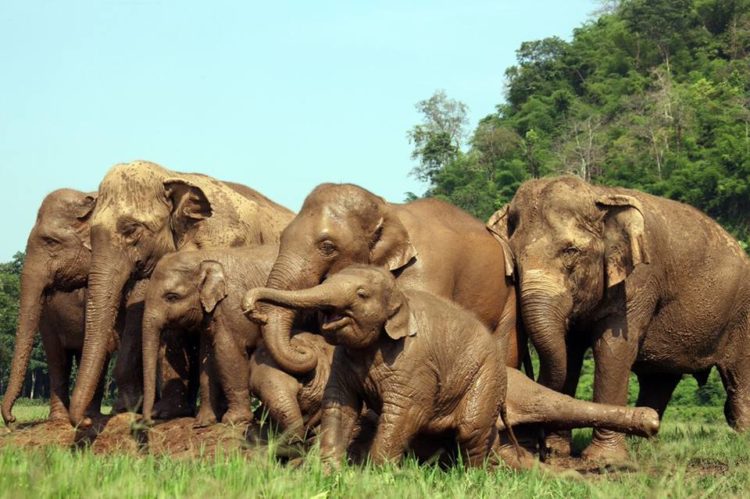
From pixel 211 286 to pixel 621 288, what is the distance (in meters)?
3.60

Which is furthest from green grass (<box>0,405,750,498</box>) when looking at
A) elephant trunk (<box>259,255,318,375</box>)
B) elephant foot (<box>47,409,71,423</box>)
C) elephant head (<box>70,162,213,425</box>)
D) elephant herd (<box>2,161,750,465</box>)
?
elephant foot (<box>47,409,71,423</box>)

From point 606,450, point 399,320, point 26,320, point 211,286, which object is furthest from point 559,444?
point 26,320

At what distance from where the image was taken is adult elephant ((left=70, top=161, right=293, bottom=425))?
10.9 meters

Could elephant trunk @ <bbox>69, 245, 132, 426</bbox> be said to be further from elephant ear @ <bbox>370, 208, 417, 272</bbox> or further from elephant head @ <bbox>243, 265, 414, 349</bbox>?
elephant head @ <bbox>243, 265, 414, 349</bbox>

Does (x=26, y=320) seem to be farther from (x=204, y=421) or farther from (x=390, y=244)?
(x=390, y=244)

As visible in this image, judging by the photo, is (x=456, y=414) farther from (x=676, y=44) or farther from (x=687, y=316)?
(x=676, y=44)

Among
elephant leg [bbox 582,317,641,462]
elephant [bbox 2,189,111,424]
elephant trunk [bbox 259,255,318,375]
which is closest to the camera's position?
elephant trunk [bbox 259,255,318,375]

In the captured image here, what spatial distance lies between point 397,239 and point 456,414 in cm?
218

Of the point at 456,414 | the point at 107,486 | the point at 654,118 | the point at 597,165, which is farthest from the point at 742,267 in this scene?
the point at 654,118

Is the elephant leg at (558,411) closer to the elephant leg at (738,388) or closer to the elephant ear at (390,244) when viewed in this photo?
the elephant ear at (390,244)

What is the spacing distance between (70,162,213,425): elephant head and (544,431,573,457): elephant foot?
3.75 metres

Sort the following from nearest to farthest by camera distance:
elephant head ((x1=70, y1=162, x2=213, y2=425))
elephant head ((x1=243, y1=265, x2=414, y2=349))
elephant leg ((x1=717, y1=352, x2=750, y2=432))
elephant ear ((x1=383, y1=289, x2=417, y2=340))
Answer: elephant head ((x1=243, y1=265, x2=414, y2=349)) → elephant ear ((x1=383, y1=289, x2=417, y2=340)) → elephant head ((x1=70, y1=162, x2=213, y2=425)) → elephant leg ((x1=717, y1=352, x2=750, y2=432))

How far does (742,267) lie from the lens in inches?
500

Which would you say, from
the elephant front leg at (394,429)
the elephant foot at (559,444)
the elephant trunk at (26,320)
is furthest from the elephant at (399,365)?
the elephant trunk at (26,320)
